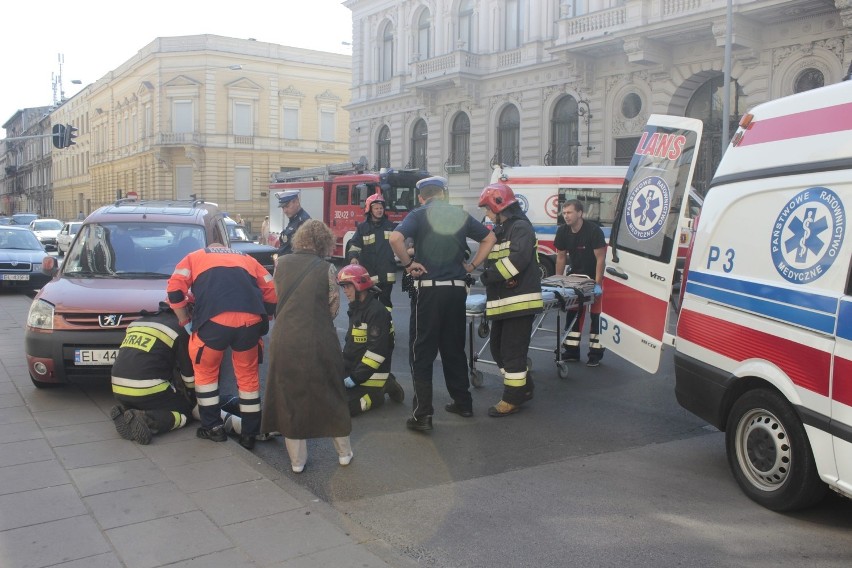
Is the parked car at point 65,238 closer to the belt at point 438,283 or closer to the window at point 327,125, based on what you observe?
the belt at point 438,283

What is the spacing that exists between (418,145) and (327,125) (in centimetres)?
2303

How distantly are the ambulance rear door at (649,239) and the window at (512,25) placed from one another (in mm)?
25113

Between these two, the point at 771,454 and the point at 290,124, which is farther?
the point at 290,124

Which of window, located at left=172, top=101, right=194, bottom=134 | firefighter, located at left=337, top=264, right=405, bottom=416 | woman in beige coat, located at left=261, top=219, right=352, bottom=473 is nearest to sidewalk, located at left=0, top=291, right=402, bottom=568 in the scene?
Result: woman in beige coat, located at left=261, top=219, right=352, bottom=473

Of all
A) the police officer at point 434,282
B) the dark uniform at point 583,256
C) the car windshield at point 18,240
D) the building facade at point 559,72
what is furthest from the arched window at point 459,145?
the police officer at point 434,282

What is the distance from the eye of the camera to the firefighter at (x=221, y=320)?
5250mm

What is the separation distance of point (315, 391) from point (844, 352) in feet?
9.92

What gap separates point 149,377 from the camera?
5598 millimetres

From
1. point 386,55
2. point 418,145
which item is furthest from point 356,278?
point 386,55

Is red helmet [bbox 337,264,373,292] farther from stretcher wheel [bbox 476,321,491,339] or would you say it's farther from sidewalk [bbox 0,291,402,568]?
stretcher wheel [bbox 476,321,491,339]

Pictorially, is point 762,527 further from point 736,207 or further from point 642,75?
point 642,75

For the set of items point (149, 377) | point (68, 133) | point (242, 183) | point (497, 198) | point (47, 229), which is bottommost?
point (149, 377)

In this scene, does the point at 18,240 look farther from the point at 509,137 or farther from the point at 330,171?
the point at 509,137

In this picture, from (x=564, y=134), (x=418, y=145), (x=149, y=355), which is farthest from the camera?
(x=418, y=145)
